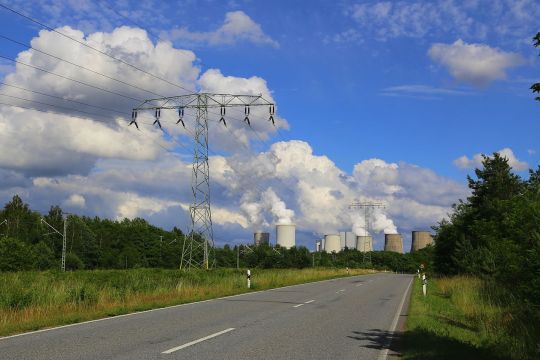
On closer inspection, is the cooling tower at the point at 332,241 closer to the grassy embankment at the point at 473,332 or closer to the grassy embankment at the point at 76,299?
the grassy embankment at the point at 76,299

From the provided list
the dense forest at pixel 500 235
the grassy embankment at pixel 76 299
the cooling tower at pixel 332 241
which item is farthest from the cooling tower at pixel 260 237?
the grassy embankment at pixel 76 299

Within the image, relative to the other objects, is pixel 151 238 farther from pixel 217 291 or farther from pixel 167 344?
pixel 167 344

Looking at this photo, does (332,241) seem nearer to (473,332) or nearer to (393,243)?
(393,243)

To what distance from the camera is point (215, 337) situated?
36.0 ft

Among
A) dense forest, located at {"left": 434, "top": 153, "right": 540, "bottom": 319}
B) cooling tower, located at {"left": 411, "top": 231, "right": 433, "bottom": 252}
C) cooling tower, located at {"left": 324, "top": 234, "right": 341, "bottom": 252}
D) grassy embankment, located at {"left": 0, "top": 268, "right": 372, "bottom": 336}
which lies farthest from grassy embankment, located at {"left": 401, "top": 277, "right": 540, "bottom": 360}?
cooling tower, located at {"left": 324, "top": 234, "right": 341, "bottom": 252}

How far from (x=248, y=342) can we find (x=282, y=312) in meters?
6.47

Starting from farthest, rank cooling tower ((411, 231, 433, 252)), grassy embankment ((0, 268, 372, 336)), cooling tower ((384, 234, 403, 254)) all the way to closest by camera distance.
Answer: cooling tower ((384, 234, 403, 254))
cooling tower ((411, 231, 433, 252))
grassy embankment ((0, 268, 372, 336))

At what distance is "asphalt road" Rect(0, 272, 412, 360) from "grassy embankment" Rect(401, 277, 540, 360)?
79 cm

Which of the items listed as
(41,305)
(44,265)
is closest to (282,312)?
(41,305)

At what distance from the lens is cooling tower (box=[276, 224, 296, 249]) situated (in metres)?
116

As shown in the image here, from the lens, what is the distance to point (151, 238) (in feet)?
434

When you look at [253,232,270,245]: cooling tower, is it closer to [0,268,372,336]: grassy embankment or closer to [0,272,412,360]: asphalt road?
[0,268,372,336]: grassy embankment

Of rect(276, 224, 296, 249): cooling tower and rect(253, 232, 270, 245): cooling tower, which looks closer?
rect(276, 224, 296, 249): cooling tower

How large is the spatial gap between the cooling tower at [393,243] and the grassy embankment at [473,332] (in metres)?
134
